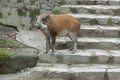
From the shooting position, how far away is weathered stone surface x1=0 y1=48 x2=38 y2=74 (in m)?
6.02

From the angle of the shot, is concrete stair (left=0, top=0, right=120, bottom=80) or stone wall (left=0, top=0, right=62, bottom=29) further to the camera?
stone wall (left=0, top=0, right=62, bottom=29)

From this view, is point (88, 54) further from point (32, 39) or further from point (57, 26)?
point (32, 39)

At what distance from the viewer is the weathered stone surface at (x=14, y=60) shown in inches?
237

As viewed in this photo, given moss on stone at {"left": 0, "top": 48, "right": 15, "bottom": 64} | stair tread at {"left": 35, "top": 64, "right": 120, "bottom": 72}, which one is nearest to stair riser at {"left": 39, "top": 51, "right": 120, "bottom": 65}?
stair tread at {"left": 35, "top": 64, "right": 120, "bottom": 72}

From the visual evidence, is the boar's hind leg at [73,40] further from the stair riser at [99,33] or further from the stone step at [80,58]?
the stair riser at [99,33]

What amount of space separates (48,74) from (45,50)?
848mm

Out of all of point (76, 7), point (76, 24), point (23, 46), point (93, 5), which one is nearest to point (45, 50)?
point (23, 46)

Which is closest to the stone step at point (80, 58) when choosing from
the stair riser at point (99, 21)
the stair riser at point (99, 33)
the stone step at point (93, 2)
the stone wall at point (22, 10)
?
the stair riser at point (99, 33)

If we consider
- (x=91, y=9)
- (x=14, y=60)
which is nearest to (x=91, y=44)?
(x=91, y=9)

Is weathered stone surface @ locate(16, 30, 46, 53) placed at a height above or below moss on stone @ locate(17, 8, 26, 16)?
below

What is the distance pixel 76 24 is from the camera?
6371mm

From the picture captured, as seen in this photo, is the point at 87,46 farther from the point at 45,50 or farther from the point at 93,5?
the point at 93,5

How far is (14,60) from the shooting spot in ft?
19.8

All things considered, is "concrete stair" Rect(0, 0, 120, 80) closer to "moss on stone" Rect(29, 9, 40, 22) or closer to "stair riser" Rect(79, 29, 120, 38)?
"stair riser" Rect(79, 29, 120, 38)
